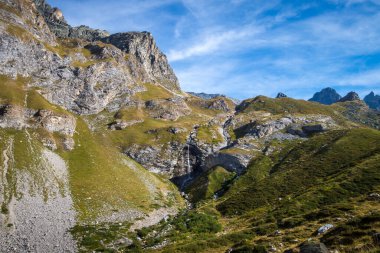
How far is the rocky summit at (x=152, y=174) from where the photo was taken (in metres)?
55.5

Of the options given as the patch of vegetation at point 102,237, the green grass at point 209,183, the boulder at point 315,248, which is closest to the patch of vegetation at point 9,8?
the green grass at point 209,183

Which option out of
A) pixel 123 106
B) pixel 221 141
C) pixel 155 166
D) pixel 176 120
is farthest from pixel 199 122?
pixel 155 166

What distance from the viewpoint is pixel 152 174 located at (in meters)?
128

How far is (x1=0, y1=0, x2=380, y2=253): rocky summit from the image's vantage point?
55.5m

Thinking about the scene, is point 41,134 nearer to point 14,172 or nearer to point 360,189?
point 14,172

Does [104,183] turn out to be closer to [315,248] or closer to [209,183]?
[209,183]

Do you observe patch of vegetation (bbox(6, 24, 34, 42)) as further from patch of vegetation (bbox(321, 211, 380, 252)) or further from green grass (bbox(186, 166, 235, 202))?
patch of vegetation (bbox(321, 211, 380, 252))

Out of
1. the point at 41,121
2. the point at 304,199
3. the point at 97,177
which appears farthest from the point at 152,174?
the point at 304,199

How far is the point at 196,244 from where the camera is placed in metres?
51.1

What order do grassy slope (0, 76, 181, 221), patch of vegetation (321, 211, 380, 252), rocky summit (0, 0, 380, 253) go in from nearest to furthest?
patch of vegetation (321, 211, 380, 252)
rocky summit (0, 0, 380, 253)
grassy slope (0, 76, 181, 221)

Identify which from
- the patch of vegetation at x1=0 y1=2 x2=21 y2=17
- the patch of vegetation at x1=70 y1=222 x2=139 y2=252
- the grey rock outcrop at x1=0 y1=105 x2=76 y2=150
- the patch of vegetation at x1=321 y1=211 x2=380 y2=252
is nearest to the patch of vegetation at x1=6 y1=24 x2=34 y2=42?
the patch of vegetation at x1=0 y1=2 x2=21 y2=17

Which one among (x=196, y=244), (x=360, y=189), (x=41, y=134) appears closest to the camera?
(x=196, y=244)

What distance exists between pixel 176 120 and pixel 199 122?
14.5 meters

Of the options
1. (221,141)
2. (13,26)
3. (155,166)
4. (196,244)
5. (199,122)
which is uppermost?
(13,26)
